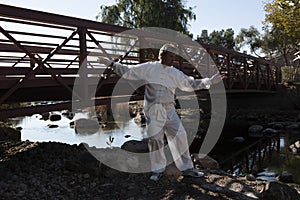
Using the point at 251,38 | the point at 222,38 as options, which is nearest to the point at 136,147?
the point at 251,38

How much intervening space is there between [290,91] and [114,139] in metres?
14.0

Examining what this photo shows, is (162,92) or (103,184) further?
(103,184)

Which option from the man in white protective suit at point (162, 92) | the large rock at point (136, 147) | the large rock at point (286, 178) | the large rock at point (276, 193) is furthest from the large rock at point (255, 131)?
the man in white protective suit at point (162, 92)

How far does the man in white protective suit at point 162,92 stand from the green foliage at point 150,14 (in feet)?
64.3

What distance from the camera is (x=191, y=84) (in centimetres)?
478

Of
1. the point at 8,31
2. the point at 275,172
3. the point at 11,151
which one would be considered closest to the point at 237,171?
Result: the point at 275,172

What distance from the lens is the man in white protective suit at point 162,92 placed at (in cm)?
457

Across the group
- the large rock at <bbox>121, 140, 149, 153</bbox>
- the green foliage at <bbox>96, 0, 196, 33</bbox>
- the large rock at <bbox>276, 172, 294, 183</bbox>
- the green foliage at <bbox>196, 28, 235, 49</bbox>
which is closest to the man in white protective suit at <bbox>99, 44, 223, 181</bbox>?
the large rock at <bbox>121, 140, 149, 153</bbox>

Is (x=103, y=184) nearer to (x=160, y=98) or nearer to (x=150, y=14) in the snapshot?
(x=160, y=98)

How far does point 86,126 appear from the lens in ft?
56.7

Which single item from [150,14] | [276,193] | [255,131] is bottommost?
[255,131]

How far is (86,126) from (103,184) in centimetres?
1269

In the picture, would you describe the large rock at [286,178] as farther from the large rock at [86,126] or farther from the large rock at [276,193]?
the large rock at [86,126]

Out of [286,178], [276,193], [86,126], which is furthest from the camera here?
[86,126]
